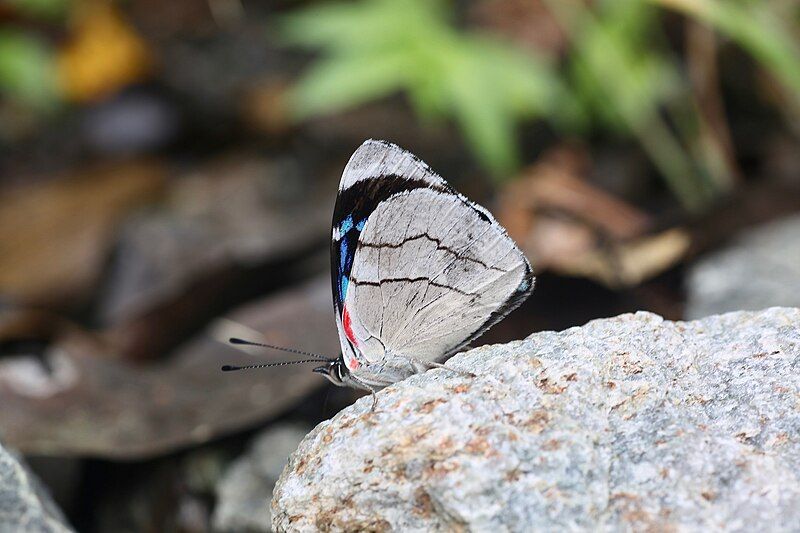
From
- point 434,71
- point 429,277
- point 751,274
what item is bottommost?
point 751,274

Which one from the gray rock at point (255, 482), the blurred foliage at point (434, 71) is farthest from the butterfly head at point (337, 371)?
the blurred foliage at point (434, 71)

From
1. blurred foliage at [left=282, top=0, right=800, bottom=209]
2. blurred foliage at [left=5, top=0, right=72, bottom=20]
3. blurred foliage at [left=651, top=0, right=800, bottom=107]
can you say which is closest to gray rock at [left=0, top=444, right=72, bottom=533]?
blurred foliage at [left=282, top=0, right=800, bottom=209]

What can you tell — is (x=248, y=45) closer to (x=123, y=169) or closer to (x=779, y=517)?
(x=123, y=169)

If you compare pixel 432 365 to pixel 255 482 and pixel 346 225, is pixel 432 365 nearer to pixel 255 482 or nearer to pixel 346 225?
pixel 346 225

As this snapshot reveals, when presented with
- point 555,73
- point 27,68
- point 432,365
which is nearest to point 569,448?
point 432,365

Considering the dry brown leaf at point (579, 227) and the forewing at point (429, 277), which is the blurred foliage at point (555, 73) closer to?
the dry brown leaf at point (579, 227)

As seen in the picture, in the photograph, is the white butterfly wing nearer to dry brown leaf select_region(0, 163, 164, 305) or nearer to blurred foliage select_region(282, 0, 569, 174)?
blurred foliage select_region(282, 0, 569, 174)

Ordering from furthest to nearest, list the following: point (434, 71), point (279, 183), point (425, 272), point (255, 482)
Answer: point (279, 183), point (434, 71), point (255, 482), point (425, 272)
